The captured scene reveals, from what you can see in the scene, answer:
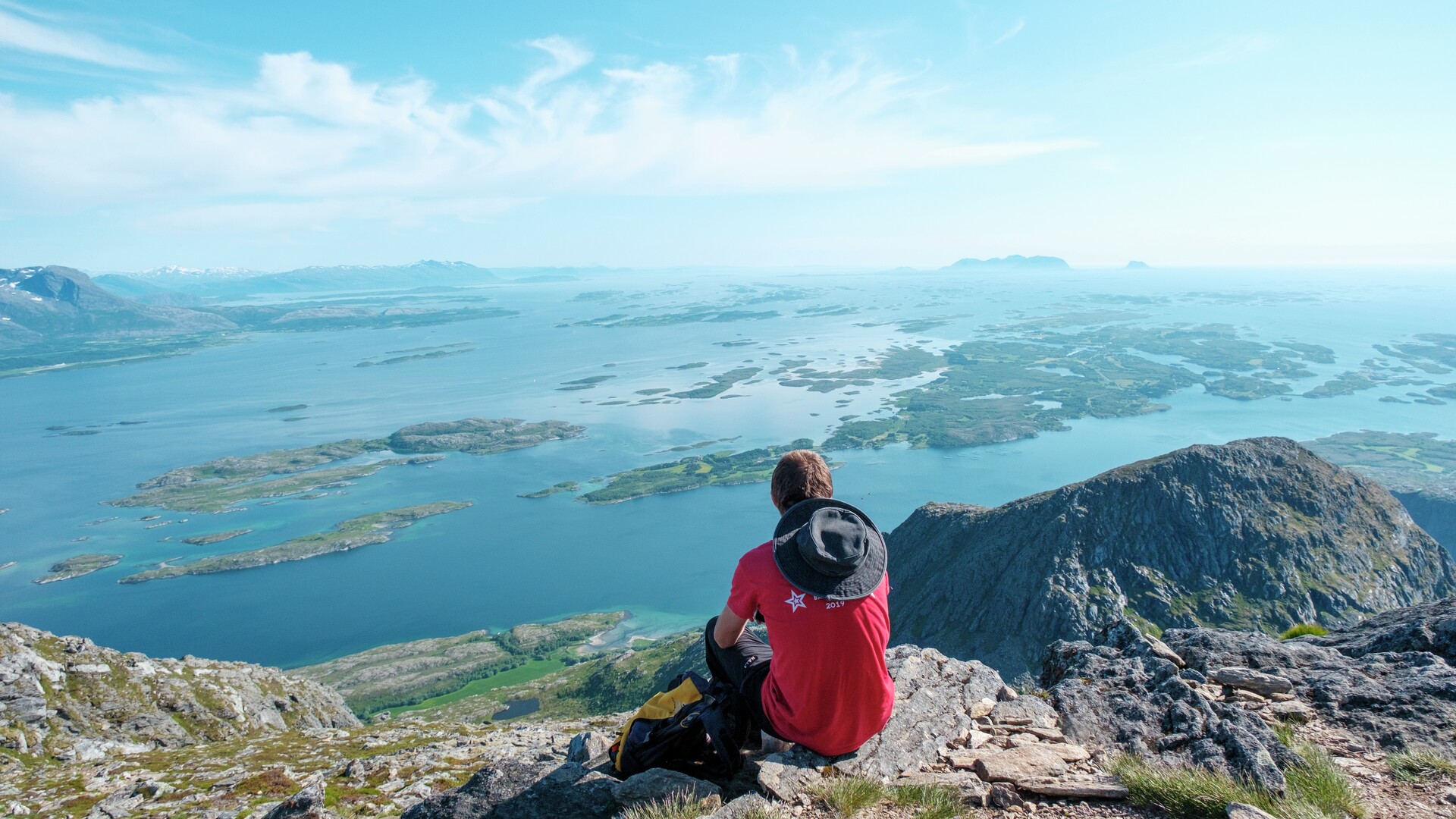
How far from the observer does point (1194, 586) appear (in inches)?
2576

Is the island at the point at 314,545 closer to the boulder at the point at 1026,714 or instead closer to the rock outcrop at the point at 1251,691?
the boulder at the point at 1026,714

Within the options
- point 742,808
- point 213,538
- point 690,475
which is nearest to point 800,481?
point 742,808

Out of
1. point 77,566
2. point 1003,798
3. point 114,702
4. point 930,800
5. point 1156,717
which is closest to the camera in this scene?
point 930,800

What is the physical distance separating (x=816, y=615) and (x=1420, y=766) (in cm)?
601

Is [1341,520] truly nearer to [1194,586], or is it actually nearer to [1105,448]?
[1194,586]

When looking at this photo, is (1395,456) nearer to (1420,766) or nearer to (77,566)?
(1420,766)

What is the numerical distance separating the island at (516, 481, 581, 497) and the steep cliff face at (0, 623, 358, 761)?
98184 millimetres

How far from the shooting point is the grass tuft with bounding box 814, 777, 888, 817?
5855mm

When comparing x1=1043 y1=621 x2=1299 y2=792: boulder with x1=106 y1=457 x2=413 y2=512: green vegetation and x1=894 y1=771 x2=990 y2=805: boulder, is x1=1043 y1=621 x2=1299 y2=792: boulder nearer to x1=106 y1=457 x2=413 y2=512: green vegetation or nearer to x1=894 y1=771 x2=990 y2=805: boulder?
x1=894 y1=771 x2=990 y2=805: boulder

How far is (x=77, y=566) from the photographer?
105 meters

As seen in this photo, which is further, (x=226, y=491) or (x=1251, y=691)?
(x=226, y=491)

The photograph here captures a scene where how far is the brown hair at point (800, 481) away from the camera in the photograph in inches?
250

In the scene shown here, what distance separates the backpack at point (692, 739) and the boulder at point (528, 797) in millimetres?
356

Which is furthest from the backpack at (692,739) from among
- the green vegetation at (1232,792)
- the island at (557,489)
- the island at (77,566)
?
the island at (77,566)
